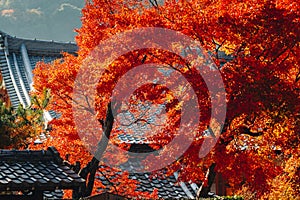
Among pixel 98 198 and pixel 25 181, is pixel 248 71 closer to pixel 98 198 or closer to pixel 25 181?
pixel 98 198

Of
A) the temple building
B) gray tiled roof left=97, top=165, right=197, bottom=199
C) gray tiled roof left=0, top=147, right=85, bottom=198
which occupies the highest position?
the temple building

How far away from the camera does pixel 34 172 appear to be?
8.90 metres

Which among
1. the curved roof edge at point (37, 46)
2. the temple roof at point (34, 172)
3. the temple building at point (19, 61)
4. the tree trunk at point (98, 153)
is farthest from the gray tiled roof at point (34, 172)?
the curved roof edge at point (37, 46)

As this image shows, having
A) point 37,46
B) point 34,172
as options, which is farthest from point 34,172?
point 37,46

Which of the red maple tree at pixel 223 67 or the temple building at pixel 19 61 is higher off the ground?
the temple building at pixel 19 61

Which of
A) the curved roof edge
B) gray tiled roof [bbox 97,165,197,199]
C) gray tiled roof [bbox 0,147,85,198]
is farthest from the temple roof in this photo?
the curved roof edge

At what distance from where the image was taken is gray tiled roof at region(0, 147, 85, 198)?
331 inches

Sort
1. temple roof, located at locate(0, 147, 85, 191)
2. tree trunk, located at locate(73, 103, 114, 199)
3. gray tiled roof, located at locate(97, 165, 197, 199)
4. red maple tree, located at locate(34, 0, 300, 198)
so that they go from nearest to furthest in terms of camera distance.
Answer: temple roof, located at locate(0, 147, 85, 191)
red maple tree, located at locate(34, 0, 300, 198)
tree trunk, located at locate(73, 103, 114, 199)
gray tiled roof, located at locate(97, 165, 197, 199)

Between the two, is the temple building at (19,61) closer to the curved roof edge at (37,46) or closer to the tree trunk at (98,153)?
the curved roof edge at (37,46)

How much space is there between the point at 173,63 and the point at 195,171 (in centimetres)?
299

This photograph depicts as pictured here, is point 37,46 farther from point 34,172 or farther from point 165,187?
point 34,172

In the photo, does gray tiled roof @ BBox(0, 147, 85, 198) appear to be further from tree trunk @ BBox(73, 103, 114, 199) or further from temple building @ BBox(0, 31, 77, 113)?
temple building @ BBox(0, 31, 77, 113)

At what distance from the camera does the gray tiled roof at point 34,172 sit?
8.41 m

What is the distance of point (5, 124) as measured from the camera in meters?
14.8
